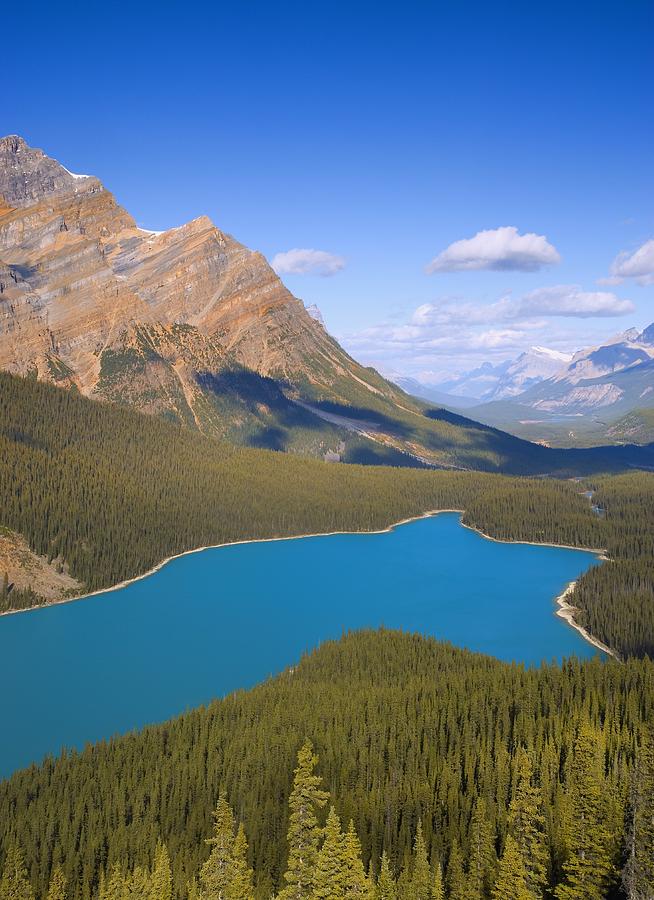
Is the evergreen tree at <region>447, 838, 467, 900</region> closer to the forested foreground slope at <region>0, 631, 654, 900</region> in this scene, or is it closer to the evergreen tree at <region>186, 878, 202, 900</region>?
the forested foreground slope at <region>0, 631, 654, 900</region>

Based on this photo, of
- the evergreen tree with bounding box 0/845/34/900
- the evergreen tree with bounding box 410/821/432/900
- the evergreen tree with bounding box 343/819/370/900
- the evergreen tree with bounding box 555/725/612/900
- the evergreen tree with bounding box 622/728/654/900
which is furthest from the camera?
the evergreen tree with bounding box 0/845/34/900

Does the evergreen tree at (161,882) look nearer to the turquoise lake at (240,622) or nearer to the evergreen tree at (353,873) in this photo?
the evergreen tree at (353,873)

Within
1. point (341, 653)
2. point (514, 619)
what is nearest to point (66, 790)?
point (341, 653)

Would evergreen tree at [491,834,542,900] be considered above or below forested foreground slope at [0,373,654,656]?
below

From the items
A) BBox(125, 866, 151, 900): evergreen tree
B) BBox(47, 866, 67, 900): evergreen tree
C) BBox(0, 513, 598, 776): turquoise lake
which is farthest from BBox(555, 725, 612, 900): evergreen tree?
BBox(0, 513, 598, 776): turquoise lake

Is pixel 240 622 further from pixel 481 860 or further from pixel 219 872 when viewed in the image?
pixel 219 872

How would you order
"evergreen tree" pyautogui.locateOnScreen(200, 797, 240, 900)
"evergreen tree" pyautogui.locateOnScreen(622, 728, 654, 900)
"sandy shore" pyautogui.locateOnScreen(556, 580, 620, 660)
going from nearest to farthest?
1. "evergreen tree" pyautogui.locateOnScreen(622, 728, 654, 900)
2. "evergreen tree" pyautogui.locateOnScreen(200, 797, 240, 900)
3. "sandy shore" pyautogui.locateOnScreen(556, 580, 620, 660)

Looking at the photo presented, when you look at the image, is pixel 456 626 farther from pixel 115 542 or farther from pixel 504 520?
pixel 504 520
